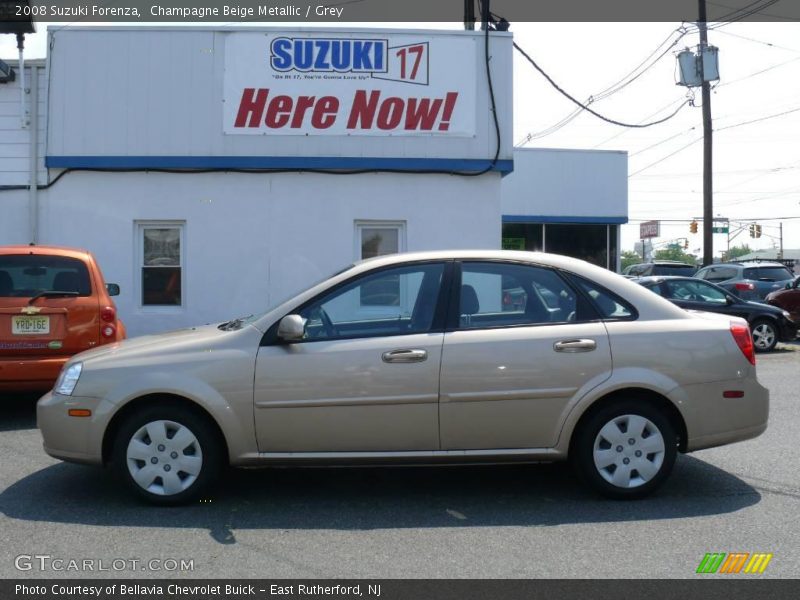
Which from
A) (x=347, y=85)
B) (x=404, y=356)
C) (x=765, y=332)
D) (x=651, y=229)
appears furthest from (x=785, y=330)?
(x=651, y=229)

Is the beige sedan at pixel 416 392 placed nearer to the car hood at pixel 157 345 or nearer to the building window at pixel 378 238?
the car hood at pixel 157 345

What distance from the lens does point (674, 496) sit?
560 centimetres

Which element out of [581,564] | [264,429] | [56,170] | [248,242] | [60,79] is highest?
[60,79]

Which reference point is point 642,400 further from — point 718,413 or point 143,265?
point 143,265

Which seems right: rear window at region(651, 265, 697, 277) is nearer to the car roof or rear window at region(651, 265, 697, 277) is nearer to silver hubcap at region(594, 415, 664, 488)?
the car roof

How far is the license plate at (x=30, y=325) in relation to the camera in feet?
25.6

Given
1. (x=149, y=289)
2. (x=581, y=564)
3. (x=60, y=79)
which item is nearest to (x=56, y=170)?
(x=60, y=79)

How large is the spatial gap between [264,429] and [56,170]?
8667 mm

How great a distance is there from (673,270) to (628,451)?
2174 cm

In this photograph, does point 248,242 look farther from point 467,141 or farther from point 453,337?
point 453,337

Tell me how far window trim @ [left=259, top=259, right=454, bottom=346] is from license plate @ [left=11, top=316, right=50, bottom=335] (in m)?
3.52

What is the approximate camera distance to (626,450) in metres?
5.41

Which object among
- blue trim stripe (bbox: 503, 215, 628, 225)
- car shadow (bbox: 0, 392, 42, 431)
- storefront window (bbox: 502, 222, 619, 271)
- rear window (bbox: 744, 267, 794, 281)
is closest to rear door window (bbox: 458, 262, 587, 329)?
car shadow (bbox: 0, 392, 42, 431)

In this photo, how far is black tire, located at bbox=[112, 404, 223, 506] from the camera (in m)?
5.27
